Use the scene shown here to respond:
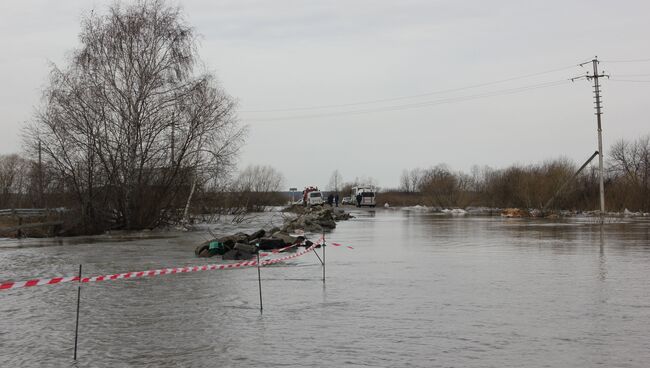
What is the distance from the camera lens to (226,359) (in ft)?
25.9

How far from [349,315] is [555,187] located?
174 ft

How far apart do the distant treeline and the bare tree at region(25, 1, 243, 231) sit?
1333 inches

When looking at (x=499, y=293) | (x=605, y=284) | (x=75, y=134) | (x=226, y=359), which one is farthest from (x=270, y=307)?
(x=75, y=134)

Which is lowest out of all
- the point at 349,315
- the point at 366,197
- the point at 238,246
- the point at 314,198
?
the point at 349,315

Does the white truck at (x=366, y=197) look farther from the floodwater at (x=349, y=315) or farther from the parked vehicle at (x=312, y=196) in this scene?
the floodwater at (x=349, y=315)


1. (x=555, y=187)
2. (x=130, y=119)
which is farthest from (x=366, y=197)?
(x=130, y=119)

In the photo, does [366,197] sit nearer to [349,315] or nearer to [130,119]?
[130,119]

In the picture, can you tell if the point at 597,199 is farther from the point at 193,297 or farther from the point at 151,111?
the point at 193,297

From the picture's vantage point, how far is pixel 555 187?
59.6 meters

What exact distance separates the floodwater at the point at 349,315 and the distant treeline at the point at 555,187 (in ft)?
138

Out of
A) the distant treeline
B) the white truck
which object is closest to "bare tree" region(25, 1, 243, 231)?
the distant treeline

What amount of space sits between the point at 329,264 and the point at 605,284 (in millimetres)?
7810

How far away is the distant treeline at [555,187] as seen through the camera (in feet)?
195

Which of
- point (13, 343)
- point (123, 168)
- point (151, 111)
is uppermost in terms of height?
point (151, 111)
